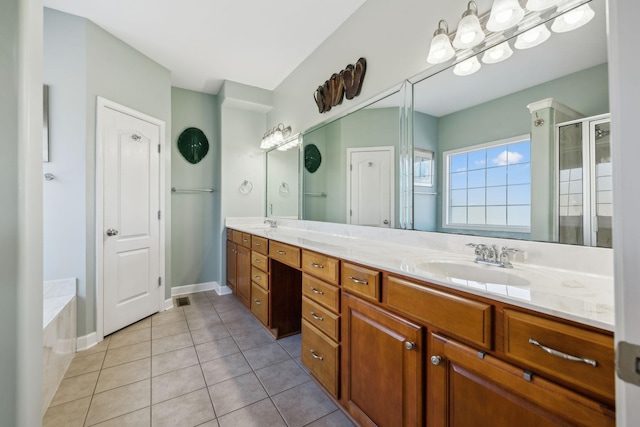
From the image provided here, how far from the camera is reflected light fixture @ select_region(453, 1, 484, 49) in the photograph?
122 cm

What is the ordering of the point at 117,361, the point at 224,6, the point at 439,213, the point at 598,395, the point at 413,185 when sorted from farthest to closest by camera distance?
1. the point at 224,6
2. the point at 117,361
3. the point at 413,185
4. the point at 439,213
5. the point at 598,395

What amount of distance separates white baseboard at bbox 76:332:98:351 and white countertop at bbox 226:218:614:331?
6.21 ft

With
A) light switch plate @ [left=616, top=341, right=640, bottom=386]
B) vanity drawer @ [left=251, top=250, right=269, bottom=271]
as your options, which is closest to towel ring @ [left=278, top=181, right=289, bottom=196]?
vanity drawer @ [left=251, top=250, right=269, bottom=271]

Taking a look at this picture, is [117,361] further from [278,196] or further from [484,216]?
[484,216]

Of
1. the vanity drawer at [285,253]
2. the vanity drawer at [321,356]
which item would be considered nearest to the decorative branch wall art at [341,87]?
the vanity drawer at [285,253]

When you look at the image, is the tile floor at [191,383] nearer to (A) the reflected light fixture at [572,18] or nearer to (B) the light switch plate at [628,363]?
(B) the light switch plate at [628,363]

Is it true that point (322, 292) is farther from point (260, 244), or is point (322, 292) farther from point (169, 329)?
point (169, 329)

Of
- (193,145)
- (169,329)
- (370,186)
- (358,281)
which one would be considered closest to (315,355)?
(358,281)

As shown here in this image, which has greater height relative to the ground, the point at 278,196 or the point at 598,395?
the point at 278,196

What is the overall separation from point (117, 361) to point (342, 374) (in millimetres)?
1683

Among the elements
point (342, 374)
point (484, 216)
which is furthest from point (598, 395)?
point (342, 374)

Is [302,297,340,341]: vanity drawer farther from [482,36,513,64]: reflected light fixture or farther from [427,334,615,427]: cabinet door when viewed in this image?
[482,36,513,64]: reflected light fixture

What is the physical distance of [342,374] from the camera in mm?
1355

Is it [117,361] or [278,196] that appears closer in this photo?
[117,361]
